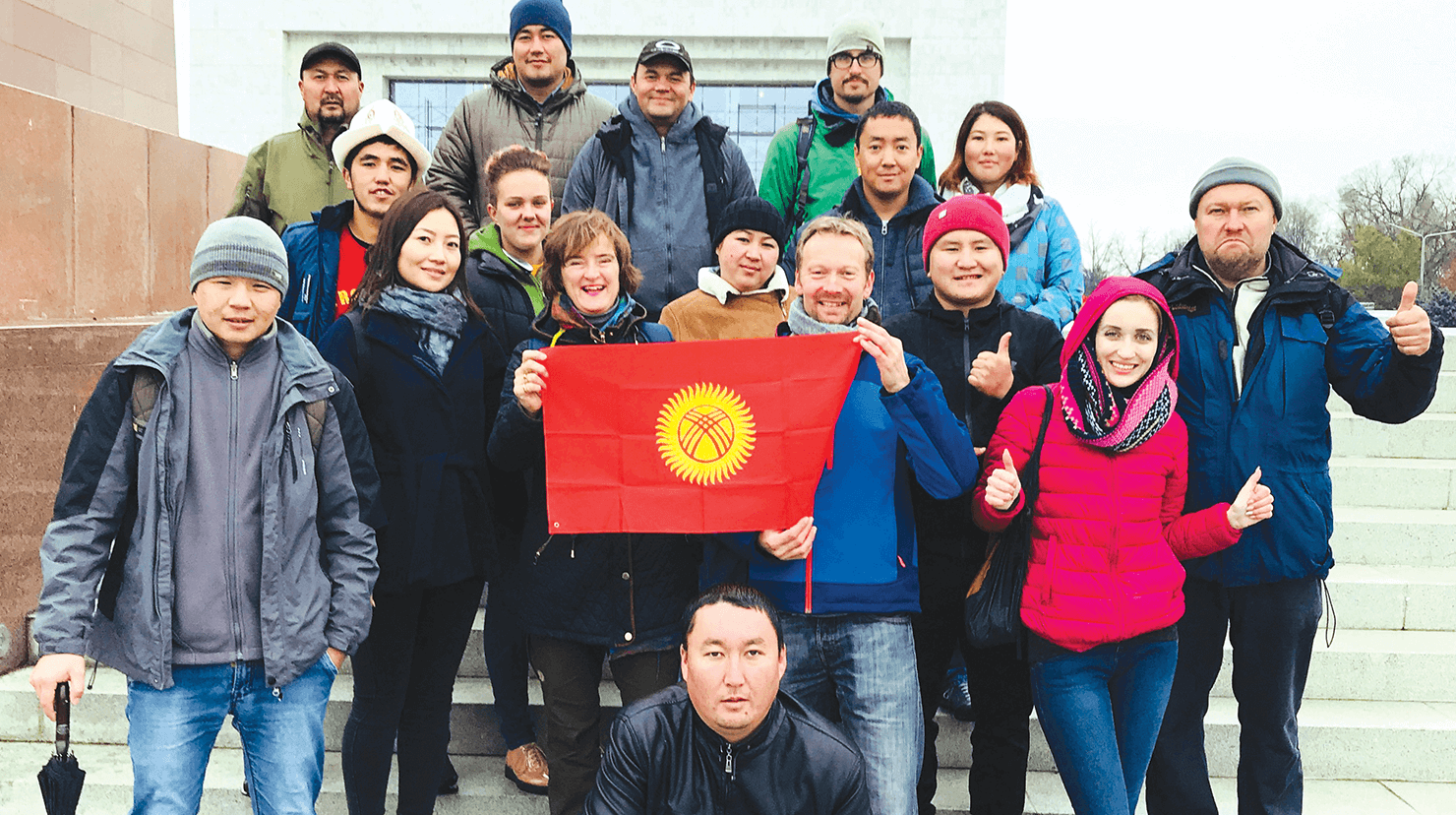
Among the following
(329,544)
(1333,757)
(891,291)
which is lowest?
(1333,757)

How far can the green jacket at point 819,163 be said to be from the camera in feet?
17.4

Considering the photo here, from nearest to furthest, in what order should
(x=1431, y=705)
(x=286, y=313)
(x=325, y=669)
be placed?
1. (x=325, y=669)
2. (x=286, y=313)
3. (x=1431, y=705)

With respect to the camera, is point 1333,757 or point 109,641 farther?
point 1333,757

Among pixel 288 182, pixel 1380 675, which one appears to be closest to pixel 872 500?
pixel 288 182

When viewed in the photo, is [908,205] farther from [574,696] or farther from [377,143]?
[574,696]

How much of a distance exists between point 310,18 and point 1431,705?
14.6 metres

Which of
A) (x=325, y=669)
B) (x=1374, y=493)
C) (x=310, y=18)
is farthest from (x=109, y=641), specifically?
(x=310, y=18)

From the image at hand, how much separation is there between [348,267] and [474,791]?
7.41ft

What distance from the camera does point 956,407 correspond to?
385 cm

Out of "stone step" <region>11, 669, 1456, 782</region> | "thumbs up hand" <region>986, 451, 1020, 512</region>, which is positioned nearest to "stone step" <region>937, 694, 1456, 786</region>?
"stone step" <region>11, 669, 1456, 782</region>

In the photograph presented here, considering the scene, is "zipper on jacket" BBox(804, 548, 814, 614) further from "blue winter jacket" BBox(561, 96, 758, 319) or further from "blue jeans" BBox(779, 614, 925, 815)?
"blue winter jacket" BBox(561, 96, 758, 319)

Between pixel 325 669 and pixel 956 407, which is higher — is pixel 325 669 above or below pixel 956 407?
below

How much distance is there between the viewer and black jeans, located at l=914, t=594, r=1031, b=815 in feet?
12.4

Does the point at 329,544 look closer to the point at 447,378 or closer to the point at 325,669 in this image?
the point at 325,669
